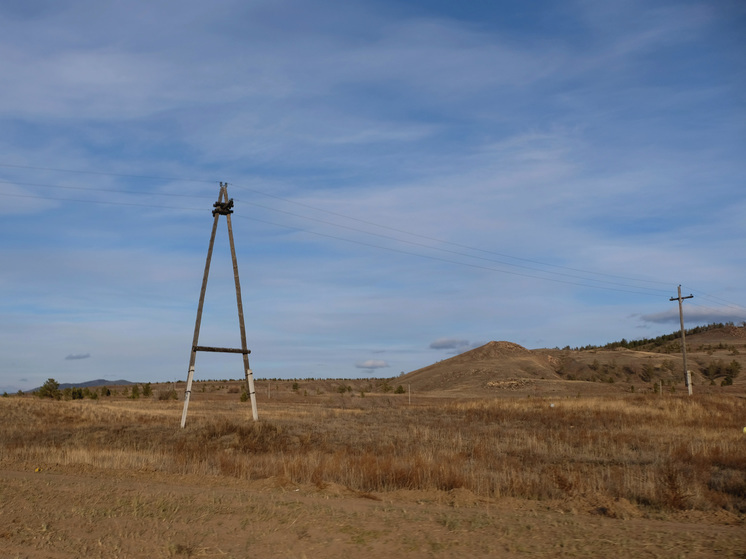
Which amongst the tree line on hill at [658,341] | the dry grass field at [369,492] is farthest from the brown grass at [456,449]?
the tree line on hill at [658,341]

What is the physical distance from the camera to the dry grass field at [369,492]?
8.73m

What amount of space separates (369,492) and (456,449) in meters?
7.24

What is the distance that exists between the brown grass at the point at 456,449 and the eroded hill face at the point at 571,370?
37.7m

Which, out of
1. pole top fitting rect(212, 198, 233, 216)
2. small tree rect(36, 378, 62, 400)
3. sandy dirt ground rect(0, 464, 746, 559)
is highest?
pole top fitting rect(212, 198, 233, 216)

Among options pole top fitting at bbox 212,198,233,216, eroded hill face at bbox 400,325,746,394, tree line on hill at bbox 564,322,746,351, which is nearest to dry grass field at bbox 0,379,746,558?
pole top fitting at bbox 212,198,233,216

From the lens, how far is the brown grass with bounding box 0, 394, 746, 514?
44.1ft

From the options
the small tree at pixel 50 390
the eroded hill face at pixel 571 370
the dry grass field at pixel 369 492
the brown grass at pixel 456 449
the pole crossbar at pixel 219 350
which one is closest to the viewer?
the dry grass field at pixel 369 492

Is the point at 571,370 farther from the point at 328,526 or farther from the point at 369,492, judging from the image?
the point at 328,526

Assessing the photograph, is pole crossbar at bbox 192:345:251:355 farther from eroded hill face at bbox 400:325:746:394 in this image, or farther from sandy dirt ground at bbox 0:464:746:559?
eroded hill face at bbox 400:325:746:394

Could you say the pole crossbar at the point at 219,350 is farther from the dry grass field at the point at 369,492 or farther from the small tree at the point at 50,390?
the small tree at the point at 50,390

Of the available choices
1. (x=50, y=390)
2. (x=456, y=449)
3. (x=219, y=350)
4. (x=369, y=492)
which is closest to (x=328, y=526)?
(x=369, y=492)

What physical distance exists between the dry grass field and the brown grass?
0.09 metres

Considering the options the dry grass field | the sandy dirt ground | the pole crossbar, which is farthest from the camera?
the pole crossbar

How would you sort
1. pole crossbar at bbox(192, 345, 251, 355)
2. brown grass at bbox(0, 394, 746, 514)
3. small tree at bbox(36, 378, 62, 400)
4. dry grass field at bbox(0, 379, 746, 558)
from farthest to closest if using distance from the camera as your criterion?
1. small tree at bbox(36, 378, 62, 400)
2. pole crossbar at bbox(192, 345, 251, 355)
3. brown grass at bbox(0, 394, 746, 514)
4. dry grass field at bbox(0, 379, 746, 558)
